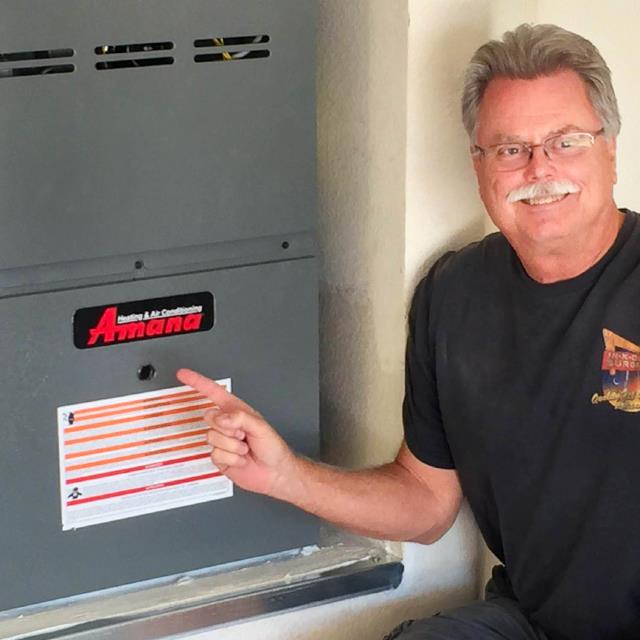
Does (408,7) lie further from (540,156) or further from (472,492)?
(472,492)

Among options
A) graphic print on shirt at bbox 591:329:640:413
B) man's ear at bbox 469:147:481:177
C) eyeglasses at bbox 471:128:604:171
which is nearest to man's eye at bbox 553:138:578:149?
eyeglasses at bbox 471:128:604:171

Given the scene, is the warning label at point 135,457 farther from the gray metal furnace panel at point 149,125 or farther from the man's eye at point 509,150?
the man's eye at point 509,150

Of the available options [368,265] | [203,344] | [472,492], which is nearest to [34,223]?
[203,344]

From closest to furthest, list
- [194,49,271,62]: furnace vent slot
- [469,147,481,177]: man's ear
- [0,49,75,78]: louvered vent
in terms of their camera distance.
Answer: [0,49,75,78]: louvered vent < [194,49,271,62]: furnace vent slot < [469,147,481,177]: man's ear

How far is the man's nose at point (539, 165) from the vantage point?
1.48 metres

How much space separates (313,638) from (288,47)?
2.63ft

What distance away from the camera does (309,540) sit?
5.55ft

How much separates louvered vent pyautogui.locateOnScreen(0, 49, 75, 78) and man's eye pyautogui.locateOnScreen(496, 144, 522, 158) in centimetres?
51

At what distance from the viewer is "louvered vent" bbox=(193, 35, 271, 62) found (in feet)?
4.71

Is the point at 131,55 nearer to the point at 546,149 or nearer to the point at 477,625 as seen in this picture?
the point at 546,149

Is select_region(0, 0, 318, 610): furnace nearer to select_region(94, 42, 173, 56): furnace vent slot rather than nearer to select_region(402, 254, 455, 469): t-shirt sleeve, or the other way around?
select_region(94, 42, 173, 56): furnace vent slot

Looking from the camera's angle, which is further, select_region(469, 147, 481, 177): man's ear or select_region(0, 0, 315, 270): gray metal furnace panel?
select_region(469, 147, 481, 177): man's ear

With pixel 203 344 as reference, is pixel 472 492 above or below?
below

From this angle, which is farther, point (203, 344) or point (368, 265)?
point (368, 265)
